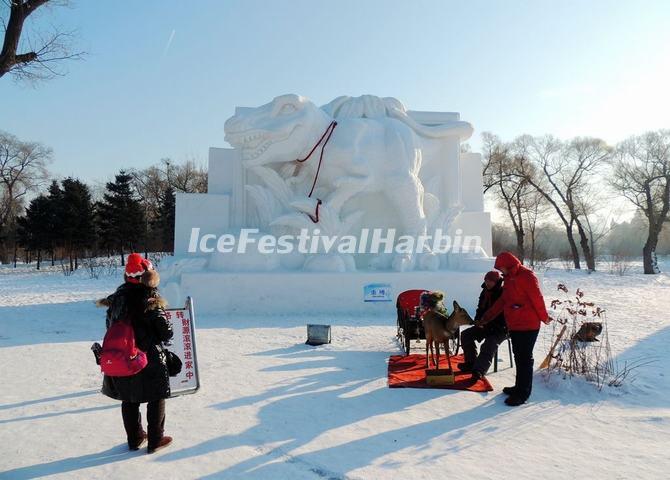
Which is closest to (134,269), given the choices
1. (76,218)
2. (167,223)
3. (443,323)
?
(443,323)

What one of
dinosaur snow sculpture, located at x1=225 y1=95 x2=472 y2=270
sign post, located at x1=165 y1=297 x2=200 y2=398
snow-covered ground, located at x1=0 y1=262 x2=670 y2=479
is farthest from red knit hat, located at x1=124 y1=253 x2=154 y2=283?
dinosaur snow sculpture, located at x1=225 y1=95 x2=472 y2=270

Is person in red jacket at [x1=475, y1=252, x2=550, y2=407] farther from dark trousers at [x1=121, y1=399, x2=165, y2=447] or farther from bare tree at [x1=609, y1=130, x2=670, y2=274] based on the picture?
bare tree at [x1=609, y1=130, x2=670, y2=274]

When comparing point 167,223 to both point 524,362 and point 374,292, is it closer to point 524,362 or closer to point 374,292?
point 374,292

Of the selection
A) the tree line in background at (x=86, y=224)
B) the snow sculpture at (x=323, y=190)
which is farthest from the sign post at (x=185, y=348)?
the tree line in background at (x=86, y=224)

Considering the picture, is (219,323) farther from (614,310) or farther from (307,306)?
(614,310)

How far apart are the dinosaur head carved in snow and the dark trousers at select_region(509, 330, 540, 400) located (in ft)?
16.2

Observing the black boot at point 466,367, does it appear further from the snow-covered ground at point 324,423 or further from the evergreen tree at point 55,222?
the evergreen tree at point 55,222

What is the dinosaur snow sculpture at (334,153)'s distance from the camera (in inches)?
281

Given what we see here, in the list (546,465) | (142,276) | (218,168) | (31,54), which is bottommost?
(546,465)

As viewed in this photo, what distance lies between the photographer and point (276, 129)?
23.2 feet

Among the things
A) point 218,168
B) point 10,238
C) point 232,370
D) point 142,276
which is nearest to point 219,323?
point 232,370

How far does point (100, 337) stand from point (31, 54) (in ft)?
16.4

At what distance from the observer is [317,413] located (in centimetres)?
305

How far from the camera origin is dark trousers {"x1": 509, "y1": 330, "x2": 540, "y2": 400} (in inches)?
128
